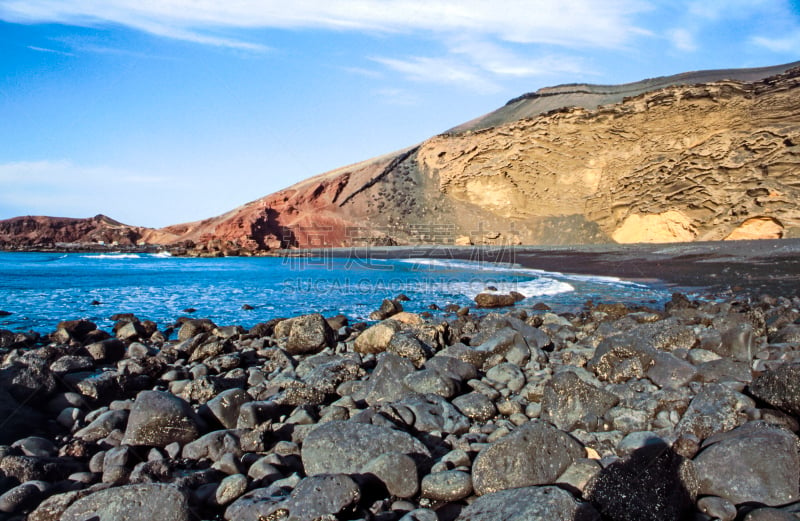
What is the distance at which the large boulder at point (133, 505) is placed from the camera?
2666 millimetres

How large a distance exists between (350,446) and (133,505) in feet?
4.47

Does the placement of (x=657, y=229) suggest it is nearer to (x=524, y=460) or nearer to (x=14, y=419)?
(x=524, y=460)

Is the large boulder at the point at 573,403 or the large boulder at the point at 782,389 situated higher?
the large boulder at the point at 782,389

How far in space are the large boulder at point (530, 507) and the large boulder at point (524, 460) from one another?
27cm

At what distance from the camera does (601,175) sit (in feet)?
119

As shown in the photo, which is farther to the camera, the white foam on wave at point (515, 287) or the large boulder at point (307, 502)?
the white foam on wave at point (515, 287)

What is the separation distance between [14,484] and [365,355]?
4.44m

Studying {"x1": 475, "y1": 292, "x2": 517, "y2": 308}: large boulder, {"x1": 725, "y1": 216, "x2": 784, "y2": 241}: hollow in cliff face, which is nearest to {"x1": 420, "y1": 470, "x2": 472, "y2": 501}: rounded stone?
{"x1": 475, "y1": 292, "x2": 517, "y2": 308}: large boulder

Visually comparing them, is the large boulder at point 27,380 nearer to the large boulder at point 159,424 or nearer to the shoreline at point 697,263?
the large boulder at point 159,424

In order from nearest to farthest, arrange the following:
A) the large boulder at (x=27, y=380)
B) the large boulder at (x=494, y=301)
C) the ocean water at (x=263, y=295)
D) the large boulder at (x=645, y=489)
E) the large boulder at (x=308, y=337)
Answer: the large boulder at (x=645, y=489)
the large boulder at (x=27, y=380)
the large boulder at (x=308, y=337)
the ocean water at (x=263, y=295)
the large boulder at (x=494, y=301)

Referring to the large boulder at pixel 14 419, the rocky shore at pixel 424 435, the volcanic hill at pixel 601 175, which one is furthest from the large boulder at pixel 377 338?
the volcanic hill at pixel 601 175

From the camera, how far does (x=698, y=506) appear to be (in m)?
2.82

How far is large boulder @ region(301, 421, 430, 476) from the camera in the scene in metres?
3.32

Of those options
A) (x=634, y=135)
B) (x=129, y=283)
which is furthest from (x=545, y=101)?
(x=129, y=283)
